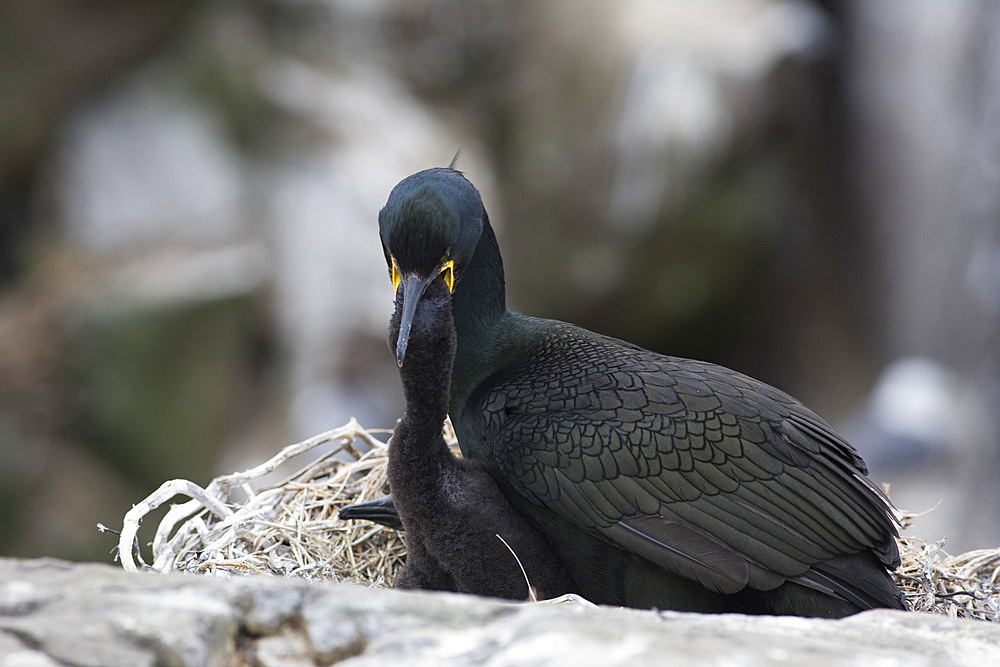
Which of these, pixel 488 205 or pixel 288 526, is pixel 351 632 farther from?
pixel 488 205

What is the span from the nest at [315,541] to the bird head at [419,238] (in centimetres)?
79

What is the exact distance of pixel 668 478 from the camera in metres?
2.76

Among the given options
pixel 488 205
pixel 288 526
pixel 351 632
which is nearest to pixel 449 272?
pixel 288 526

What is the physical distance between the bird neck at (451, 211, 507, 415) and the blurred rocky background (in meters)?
4.97

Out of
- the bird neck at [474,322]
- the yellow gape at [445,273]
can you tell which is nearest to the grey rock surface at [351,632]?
the yellow gape at [445,273]

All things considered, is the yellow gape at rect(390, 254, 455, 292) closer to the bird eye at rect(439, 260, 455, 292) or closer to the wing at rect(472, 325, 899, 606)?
the bird eye at rect(439, 260, 455, 292)

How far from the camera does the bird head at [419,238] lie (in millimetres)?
2736

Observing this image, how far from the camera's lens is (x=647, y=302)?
8.14m

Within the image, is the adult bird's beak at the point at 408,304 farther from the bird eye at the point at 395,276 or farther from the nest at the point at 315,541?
the nest at the point at 315,541

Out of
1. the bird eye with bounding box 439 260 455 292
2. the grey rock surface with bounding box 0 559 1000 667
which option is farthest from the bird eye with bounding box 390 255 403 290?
the grey rock surface with bounding box 0 559 1000 667

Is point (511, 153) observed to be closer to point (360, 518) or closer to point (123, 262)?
point (123, 262)

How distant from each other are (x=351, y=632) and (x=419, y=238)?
130 cm

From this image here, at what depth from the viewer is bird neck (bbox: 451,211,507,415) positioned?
3152 millimetres

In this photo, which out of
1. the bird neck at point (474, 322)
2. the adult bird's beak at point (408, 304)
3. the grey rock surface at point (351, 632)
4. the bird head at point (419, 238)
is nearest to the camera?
the grey rock surface at point (351, 632)
